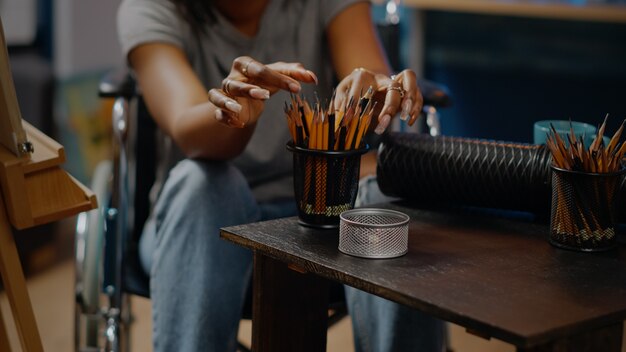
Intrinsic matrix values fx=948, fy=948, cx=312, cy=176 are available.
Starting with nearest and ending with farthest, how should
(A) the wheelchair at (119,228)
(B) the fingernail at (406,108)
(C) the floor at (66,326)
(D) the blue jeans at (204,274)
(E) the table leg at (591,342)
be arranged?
(E) the table leg at (591,342)
(B) the fingernail at (406,108)
(D) the blue jeans at (204,274)
(A) the wheelchair at (119,228)
(C) the floor at (66,326)

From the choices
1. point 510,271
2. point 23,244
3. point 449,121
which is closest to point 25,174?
point 510,271

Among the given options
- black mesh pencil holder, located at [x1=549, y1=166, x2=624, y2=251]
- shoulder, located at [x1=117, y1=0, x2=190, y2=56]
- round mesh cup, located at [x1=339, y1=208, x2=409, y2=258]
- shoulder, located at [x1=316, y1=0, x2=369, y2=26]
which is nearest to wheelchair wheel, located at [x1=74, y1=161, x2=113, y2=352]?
shoulder, located at [x1=117, y1=0, x2=190, y2=56]

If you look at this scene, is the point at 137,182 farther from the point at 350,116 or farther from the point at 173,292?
the point at 350,116

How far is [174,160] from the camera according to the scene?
5.34 feet

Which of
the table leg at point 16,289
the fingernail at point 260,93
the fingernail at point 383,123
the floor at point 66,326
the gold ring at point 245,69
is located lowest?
the floor at point 66,326

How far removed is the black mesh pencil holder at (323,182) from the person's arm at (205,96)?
0.11m

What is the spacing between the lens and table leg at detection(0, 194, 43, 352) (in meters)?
0.96

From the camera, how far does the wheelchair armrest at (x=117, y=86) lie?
5.27 feet

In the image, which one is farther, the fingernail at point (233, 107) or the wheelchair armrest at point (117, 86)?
the wheelchair armrest at point (117, 86)

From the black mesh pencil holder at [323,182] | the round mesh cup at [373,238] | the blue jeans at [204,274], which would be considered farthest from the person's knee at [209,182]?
the round mesh cup at [373,238]

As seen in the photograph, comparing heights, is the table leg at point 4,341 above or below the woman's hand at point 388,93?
below

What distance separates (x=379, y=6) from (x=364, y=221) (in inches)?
103

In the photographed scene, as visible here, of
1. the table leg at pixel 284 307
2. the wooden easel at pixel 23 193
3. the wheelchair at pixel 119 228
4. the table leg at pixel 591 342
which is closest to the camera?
the table leg at pixel 591 342

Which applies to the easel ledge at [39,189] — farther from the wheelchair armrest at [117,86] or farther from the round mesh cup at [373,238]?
the wheelchair armrest at [117,86]
